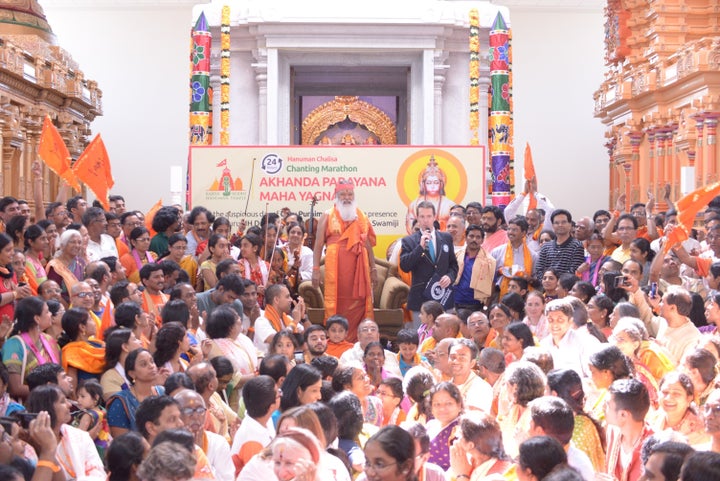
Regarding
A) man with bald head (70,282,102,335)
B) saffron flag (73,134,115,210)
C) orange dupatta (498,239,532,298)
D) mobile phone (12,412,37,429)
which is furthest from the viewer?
saffron flag (73,134,115,210)

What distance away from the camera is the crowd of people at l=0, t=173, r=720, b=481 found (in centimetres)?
439

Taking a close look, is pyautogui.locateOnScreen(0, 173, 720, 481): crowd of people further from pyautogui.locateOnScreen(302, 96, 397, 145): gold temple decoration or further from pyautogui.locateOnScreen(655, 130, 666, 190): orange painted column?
pyautogui.locateOnScreen(302, 96, 397, 145): gold temple decoration

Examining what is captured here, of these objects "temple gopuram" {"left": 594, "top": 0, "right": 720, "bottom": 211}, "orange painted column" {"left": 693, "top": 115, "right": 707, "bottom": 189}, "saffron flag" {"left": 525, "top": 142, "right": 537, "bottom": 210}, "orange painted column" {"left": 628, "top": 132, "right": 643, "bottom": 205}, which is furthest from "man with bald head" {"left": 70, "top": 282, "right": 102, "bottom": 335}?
"orange painted column" {"left": 628, "top": 132, "right": 643, "bottom": 205}

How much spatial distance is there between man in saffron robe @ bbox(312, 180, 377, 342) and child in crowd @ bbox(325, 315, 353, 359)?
196 cm

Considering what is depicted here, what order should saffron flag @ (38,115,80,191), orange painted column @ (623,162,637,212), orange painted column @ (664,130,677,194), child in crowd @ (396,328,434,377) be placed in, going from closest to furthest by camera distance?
1. child in crowd @ (396,328,434,377)
2. saffron flag @ (38,115,80,191)
3. orange painted column @ (664,130,677,194)
4. orange painted column @ (623,162,637,212)

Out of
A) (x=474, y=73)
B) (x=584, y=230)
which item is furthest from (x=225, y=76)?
(x=584, y=230)

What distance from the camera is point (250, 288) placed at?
8.07 meters

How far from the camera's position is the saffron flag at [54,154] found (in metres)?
10.7

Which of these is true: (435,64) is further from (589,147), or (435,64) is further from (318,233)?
(589,147)

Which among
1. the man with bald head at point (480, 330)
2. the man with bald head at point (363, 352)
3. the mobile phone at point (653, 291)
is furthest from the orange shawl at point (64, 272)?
the mobile phone at point (653, 291)

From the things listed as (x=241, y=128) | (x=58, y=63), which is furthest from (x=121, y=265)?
(x=58, y=63)

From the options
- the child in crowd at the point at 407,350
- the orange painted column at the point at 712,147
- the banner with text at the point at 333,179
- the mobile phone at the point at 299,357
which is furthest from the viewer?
the orange painted column at the point at 712,147

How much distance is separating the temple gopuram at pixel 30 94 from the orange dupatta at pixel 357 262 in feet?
22.8

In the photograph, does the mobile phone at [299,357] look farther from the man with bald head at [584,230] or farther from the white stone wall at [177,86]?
the white stone wall at [177,86]
